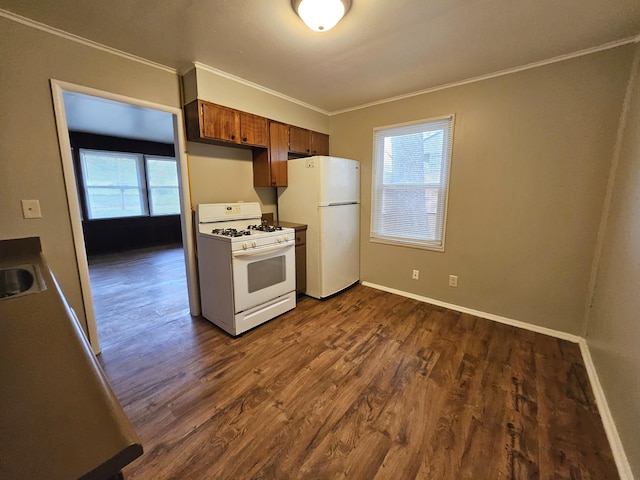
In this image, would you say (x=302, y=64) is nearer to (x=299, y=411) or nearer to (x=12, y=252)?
(x=12, y=252)

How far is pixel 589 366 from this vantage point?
195 cm

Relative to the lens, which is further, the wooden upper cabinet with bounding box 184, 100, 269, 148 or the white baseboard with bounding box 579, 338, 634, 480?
the wooden upper cabinet with bounding box 184, 100, 269, 148

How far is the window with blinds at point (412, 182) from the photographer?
2834mm

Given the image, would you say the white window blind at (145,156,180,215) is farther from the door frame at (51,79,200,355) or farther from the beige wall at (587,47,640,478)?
the beige wall at (587,47,640,478)

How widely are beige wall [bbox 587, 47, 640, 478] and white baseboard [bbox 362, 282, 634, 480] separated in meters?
0.05

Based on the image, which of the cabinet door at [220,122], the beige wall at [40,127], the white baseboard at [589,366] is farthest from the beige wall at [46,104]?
the white baseboard at [589,366]

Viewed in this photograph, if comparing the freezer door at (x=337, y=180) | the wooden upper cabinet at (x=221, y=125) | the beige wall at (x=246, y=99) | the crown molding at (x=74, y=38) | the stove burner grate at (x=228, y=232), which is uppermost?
the crown molding at (x=74, y=38)

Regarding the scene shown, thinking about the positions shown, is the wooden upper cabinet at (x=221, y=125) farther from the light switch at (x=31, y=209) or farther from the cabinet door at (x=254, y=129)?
the light switch at (x=31, y=209)

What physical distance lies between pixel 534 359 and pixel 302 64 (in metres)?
3.07

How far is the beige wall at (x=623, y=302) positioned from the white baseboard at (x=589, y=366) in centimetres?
5

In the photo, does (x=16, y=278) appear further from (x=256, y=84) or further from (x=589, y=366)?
(x=589, y=366)

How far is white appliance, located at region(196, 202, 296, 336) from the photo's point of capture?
7.56 ft

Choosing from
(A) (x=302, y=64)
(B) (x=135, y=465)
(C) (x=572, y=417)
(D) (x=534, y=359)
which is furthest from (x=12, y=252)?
(D) (x=534, y=359)

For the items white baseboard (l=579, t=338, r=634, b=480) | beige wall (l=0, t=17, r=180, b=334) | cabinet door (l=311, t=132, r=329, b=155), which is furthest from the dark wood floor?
cabinet door (l=311, t=132, r=329, b=155)
